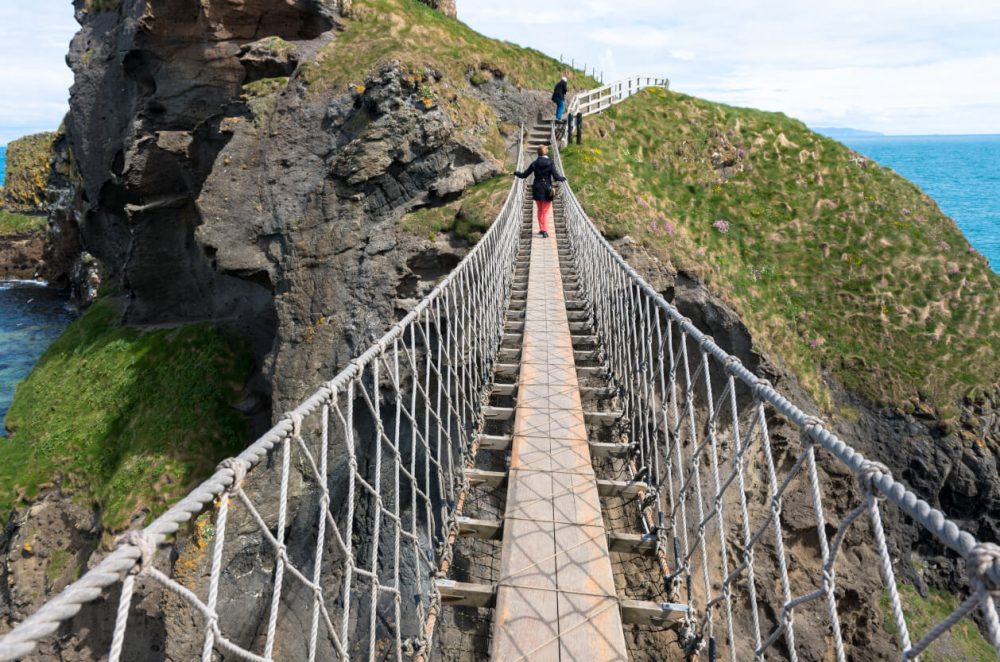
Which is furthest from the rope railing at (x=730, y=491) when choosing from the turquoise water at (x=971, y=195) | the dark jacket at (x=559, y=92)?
the turquoise water at (x=971, y=195)

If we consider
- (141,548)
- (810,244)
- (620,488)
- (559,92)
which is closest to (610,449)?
(620,488)

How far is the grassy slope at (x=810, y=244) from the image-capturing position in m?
14.0

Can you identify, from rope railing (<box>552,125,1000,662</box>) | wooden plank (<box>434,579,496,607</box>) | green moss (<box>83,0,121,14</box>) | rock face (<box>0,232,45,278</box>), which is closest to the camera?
rope railing (<box>552,125,1000,662</box>)

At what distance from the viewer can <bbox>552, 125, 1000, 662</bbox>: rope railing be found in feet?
5.07

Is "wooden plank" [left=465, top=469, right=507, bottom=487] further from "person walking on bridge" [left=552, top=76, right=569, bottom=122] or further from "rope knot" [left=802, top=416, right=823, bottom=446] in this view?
"person walking on bridge" [left=552, top=76, right=569, bottom=122]

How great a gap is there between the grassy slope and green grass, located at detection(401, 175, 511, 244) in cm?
247

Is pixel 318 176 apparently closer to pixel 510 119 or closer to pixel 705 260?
pixel 510 119

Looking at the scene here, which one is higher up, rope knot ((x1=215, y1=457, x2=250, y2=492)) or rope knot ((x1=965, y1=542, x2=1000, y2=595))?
rope knot ((x1=965, y1=542, x2=1000, y2=595))

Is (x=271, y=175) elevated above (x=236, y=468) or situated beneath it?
elevated above

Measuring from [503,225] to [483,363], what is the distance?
437 centimetres

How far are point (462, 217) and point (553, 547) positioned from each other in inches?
368

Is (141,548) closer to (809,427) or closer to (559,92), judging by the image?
(809,427)

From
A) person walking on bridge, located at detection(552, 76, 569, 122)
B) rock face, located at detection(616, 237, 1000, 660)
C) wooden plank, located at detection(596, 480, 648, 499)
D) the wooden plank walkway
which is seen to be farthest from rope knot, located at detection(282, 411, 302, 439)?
person walking on bridge, located at detection(552, 76, 569, 122)

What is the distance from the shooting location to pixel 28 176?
1508 inches
